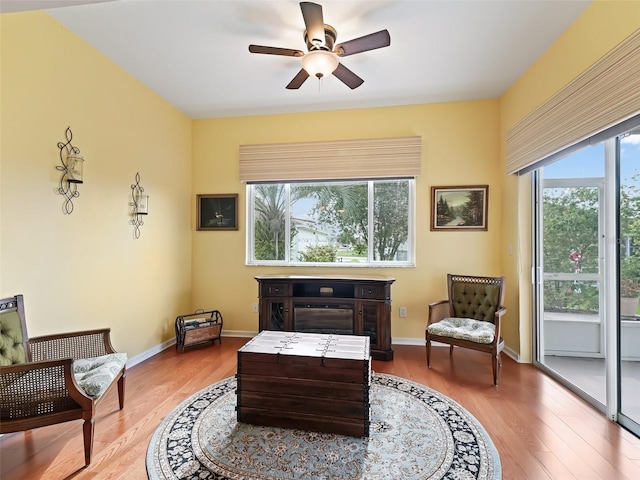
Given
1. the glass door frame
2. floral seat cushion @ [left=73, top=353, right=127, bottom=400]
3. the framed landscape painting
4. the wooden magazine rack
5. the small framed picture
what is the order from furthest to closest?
the small framed picture → the framed landscape painting → the wooden magazine rack → the glass door frame → floral seat cushion @ [left=73, top=353, right=127, bottom=400]

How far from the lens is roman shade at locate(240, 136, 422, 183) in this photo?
362cm

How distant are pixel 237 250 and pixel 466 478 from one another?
131 inches

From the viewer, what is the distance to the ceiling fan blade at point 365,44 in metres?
2.01

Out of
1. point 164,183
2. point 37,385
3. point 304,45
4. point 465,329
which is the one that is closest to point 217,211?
point 164,183

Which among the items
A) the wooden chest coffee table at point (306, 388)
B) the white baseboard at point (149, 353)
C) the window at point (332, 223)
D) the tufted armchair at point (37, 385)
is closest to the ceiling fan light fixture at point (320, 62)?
Result: the window at point (332, 223)

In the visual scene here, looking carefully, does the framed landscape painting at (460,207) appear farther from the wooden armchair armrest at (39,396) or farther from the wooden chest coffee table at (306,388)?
the wooden armchair armrest at (39,396)

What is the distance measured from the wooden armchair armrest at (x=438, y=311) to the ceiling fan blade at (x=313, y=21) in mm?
2657

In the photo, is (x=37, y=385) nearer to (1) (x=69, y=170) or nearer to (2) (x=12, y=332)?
(2) (x=12, y=332)

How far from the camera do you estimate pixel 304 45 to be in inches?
102

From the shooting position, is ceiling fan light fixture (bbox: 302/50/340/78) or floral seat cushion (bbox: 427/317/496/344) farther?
floral seat cushion (bbox: 427/317/496/344)

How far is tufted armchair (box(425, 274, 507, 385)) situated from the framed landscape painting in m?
0.67

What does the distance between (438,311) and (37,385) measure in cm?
331

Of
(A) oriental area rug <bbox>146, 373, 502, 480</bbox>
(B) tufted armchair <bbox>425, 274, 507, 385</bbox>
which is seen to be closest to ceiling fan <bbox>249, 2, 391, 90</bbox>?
(B) tufted armchair <bbox>425, 274, 507, 385</bbox>

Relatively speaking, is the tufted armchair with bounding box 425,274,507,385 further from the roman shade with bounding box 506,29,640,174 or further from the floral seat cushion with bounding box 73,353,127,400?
the floral seat cushion with bounding box 73,353,127,400
